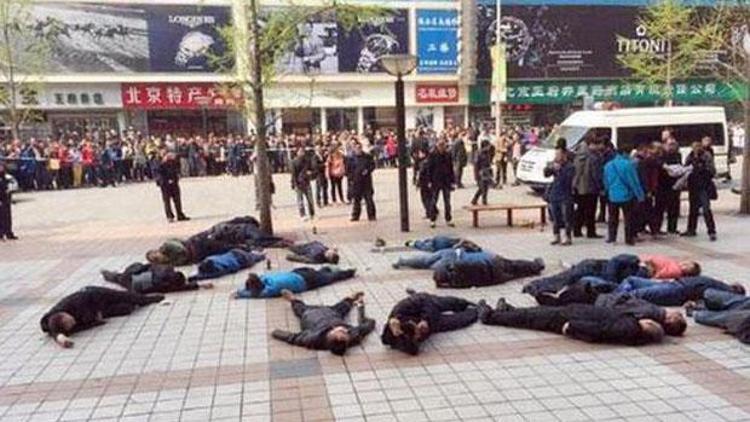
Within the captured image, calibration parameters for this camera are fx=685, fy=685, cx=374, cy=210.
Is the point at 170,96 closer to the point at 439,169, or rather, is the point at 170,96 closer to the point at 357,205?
the point at 357,205

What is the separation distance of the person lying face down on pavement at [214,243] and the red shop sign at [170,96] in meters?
21.7

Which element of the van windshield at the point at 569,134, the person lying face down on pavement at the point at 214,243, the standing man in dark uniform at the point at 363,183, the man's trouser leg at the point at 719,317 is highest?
the van windshield at the point at 569,134

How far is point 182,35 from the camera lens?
3231 centimetres

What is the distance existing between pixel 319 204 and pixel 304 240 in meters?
5.15

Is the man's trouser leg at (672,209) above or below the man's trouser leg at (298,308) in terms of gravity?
above

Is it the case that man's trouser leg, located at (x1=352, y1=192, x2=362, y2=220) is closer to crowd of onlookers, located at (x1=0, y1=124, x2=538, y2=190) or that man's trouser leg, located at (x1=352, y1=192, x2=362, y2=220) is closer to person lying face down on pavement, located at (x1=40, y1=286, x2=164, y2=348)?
crowd of onlookers, located at (x1=0, y1=124, x2=538, y2=190)

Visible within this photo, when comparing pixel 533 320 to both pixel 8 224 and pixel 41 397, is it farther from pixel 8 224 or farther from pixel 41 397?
pixel 8 224

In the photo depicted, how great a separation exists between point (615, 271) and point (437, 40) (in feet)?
93.7

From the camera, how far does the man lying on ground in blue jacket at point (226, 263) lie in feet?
→ 30.5

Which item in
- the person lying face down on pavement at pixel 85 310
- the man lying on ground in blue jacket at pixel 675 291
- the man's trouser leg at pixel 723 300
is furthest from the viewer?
the man lying on ground in blue jacket at pixel 675 291

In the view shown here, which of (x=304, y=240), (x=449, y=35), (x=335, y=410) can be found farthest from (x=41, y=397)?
(x=449, y=35)

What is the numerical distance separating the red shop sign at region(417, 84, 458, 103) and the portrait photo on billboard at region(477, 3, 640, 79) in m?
1.78

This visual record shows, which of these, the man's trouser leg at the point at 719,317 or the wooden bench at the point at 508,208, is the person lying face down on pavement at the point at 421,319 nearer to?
the man's trouser leg at the point at 719,317

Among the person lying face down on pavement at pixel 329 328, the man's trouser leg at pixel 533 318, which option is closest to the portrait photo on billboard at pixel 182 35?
the person lying face down on pavement at pixel 329 328
